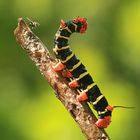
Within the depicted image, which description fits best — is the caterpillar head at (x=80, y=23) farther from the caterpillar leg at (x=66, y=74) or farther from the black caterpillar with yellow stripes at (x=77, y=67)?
the caterpillar leg at (x=66, y=74)

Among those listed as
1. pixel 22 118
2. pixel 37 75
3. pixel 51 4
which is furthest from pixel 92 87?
pixel 51 4

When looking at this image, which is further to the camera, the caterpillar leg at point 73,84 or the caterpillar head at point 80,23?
the caterpillar head at point 80,23

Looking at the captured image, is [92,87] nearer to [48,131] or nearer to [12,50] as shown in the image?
[48,131]

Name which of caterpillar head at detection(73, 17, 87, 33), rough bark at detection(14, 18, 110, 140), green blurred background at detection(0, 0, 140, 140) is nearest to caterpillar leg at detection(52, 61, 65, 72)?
rough bark at detection(14, 18, 110, 140)

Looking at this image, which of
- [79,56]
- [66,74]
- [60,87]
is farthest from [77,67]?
[79,56]

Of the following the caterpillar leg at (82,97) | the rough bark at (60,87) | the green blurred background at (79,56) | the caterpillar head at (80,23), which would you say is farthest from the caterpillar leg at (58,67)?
the green blurred background at (79,56)

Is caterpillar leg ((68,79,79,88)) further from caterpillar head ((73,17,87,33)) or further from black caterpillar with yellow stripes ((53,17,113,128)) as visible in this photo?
→ caterpillar head ((73,17,87,33))
